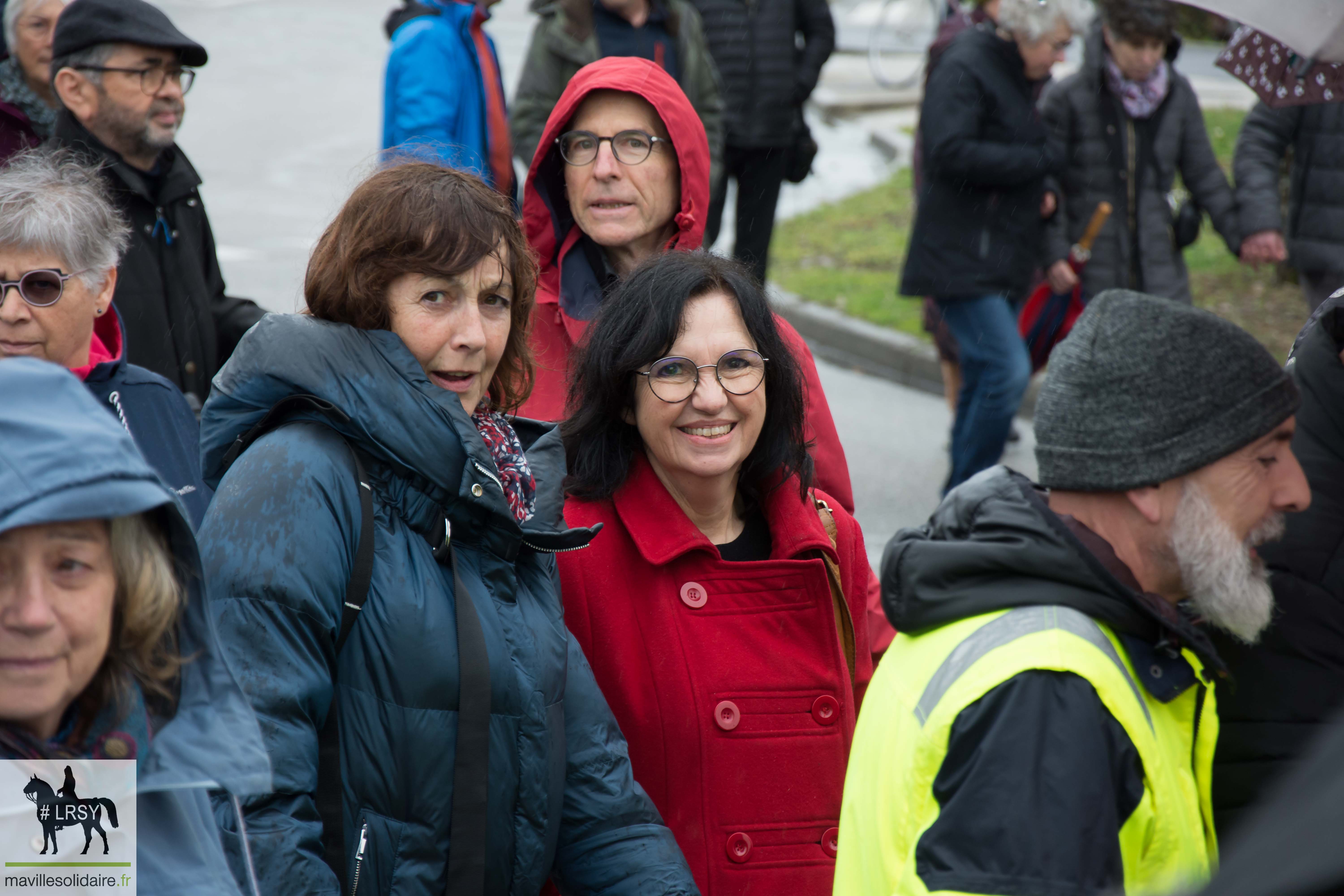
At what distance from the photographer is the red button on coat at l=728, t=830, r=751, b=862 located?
9.15 ft

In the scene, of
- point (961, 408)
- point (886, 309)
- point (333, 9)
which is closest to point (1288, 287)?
point (886, 309)

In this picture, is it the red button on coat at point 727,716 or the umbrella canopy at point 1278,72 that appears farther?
the umbrella canopy at point 1278,72

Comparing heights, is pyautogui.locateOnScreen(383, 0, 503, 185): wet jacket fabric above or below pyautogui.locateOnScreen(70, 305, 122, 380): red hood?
above

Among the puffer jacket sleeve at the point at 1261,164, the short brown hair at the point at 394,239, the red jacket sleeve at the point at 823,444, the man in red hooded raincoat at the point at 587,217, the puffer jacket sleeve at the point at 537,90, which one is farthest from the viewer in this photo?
the puffer jacket sleeve at the point at 537,90

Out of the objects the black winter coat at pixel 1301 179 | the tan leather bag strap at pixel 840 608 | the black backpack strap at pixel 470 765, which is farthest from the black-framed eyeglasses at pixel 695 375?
the black winter coat at pixel 1301 179

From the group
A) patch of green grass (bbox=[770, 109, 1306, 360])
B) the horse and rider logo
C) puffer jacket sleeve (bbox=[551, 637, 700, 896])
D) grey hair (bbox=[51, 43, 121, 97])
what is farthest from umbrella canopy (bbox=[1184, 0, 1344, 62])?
patch of green grass (bbox=[770, 109, 1306, 360])

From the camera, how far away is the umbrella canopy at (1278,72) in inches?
120

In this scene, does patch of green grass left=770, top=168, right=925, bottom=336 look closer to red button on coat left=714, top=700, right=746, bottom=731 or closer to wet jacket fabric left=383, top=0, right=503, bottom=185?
wet jacket fabric left=383, top=0, right=503, bottom=185

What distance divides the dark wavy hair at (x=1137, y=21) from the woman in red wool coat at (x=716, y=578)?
4.09 metres

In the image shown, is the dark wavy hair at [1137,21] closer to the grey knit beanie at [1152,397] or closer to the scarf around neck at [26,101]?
the scarf around neck at [26,101]

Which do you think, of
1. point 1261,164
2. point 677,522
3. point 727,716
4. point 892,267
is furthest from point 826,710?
point 892,267

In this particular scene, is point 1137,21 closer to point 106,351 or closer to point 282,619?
point 106,351

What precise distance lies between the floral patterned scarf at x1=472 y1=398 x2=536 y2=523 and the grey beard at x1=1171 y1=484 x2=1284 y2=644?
1111mm

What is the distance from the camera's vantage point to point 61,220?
132 inches
